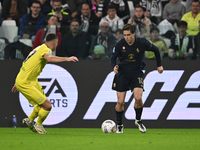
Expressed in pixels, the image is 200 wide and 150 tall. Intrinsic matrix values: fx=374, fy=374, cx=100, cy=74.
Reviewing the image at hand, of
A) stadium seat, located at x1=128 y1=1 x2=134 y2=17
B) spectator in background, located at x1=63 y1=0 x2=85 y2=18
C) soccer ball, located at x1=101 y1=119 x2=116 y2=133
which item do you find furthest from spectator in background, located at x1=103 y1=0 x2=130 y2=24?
soccer ball, located at x1=101 y1=119 x2=116 y2=133

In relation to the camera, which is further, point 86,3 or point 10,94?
point 86,3

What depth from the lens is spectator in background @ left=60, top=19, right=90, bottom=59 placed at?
10.3m

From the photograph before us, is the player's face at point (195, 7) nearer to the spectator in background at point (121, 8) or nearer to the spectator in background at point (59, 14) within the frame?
the spectator in background at point (121, 8)

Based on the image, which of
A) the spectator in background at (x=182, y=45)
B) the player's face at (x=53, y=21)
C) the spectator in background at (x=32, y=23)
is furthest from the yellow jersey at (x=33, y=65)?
the spectator in background at (x=182, y=45)

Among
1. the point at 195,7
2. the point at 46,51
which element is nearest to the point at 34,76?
the point at 46,51

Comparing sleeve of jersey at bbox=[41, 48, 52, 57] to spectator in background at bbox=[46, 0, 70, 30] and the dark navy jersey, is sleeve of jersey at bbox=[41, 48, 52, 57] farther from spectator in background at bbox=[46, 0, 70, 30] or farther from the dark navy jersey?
spectator in background at bbox=[46, 0, 70, 30]

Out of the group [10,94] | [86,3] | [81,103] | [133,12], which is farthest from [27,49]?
[133,12]

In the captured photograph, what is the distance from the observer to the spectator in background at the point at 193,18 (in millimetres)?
10180

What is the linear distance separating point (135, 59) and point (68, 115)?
3.09m

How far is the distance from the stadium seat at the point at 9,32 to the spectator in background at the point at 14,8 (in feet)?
6.44

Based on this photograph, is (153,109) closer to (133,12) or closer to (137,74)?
(137,74)

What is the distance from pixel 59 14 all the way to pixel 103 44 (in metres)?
2.30

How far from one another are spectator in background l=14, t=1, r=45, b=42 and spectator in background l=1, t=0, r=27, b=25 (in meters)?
0.50

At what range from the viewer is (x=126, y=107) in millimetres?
10227
